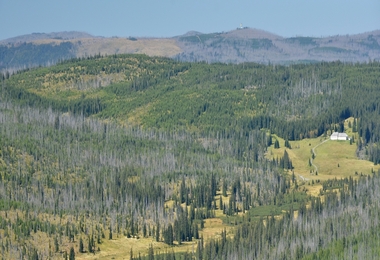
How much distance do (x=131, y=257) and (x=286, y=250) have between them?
3599 cm

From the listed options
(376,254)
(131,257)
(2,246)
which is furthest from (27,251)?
(376,254)

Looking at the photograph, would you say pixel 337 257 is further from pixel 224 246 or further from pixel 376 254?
pixel 224 246

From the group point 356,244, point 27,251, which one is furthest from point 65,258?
point 356,244

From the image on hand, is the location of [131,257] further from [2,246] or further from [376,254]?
[376,254]

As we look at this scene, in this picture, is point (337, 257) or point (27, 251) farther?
point (27, 251)

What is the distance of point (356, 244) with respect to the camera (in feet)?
654

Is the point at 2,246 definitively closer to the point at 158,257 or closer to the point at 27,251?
the point at 27,251

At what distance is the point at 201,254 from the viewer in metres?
196

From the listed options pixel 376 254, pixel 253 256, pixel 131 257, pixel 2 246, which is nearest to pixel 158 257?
pixel 131 257

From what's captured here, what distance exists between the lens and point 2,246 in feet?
649

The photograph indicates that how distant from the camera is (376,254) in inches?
7446

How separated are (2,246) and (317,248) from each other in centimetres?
7388

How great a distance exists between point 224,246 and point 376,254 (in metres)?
34.8

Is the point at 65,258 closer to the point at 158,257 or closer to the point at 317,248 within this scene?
the point at 158,257
